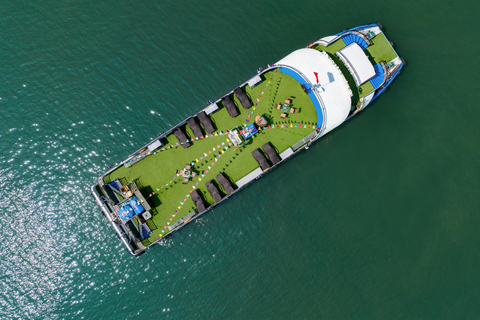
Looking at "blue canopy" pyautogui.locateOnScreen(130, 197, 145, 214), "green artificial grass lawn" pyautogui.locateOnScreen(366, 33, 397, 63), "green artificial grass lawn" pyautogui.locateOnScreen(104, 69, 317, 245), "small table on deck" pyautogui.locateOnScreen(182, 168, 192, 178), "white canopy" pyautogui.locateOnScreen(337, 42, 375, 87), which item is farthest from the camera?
"green artificial grass lawn" pyautogui.locateOnScreen(366, 33, 397, 63)

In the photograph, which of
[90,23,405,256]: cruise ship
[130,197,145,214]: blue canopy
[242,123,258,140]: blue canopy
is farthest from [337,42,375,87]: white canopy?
[130,197,145,214]: blue canopy

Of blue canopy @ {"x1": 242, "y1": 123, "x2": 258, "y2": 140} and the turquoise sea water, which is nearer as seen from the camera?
blue canopy @ {"x1": 242, "y1": 123, "x2": 258, "y2": 140}

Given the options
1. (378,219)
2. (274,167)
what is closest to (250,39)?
(274,167)

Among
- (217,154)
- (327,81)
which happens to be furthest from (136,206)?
(327,81)

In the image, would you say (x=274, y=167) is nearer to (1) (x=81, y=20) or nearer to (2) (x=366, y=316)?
(2) (x=366, y=316)

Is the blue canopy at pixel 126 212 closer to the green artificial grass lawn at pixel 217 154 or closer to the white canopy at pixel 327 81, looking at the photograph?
the green artificial grass lawn at pixel 217 154

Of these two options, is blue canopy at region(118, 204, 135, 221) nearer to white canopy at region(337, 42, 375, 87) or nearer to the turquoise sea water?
the turquoise sea water
